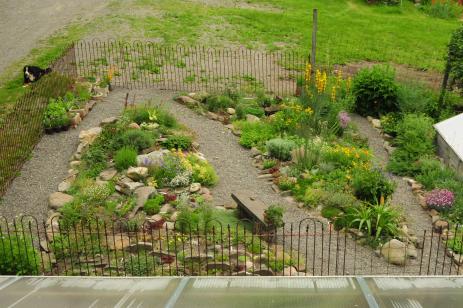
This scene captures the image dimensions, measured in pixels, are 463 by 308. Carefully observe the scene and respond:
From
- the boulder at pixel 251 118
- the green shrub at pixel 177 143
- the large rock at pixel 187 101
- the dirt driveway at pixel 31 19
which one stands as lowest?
the boulder at pixel 251 118

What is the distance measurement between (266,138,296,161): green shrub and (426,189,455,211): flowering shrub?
3.11m

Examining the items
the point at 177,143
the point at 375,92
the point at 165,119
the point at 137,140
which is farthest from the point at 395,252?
the point at 375,92

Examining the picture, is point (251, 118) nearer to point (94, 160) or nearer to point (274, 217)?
point (94, 160)

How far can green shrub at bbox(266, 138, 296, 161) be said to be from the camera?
12.8m

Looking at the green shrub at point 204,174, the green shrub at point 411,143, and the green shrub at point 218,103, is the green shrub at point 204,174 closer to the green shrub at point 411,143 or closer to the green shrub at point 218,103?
the green shrub at point 218,103

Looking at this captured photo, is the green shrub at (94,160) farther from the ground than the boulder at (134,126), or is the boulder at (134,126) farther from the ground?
the boulder at (134,126)

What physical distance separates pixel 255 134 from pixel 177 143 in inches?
78.4

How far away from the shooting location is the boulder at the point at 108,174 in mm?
11469

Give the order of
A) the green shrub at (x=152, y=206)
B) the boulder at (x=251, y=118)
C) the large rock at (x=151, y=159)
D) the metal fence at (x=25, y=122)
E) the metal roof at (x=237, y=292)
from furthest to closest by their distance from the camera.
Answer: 1. the boulder at (x=251, y=118)
2. the metal fence at (x=25, y=122)
3. the large rock at (x=151, y=159)
4. the green shrub at (x=152, y=206)
5. the metal roof at (x=237, y=292)

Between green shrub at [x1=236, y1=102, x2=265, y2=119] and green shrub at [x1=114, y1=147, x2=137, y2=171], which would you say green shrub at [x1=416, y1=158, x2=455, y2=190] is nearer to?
green shrub at [x1=236, y1=102, x2=265, y2=119]

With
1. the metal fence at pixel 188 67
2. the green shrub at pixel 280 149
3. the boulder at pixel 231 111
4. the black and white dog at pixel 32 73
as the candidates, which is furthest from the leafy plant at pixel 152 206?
the black and white dog at pixel 32 73

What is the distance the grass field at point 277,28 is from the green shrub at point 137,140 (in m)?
6.19

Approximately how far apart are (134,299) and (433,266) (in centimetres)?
560

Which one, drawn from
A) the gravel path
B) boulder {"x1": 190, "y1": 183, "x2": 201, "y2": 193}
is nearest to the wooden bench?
boulder {"x1": 190, "y1": 183, "x2": 201, "y2": 193}
